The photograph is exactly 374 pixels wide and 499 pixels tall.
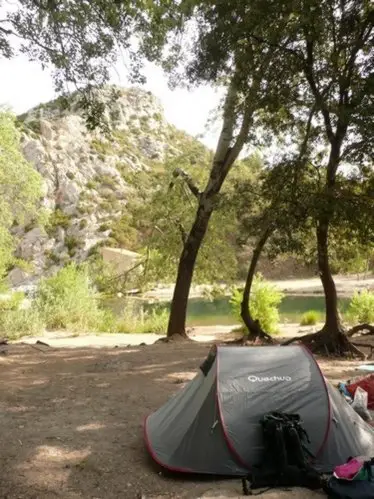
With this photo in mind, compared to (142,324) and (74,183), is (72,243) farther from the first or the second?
(142,324)

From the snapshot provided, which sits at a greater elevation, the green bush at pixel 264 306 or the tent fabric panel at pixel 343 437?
the green bush at pixel 264 306

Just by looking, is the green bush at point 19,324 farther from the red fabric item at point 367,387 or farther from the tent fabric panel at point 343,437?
the tent fabric panel at point 343,437

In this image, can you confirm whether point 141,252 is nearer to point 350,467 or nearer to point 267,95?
point 267,95

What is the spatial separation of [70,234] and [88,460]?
47.9m

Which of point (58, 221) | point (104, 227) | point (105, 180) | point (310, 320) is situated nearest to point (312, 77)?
point (310, 320)

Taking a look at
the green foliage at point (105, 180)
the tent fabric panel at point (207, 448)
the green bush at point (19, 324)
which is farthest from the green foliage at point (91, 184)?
the tent fabric panel at point (207, 448)

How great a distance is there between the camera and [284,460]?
3.60 m

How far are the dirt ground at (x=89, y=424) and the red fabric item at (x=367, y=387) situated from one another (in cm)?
137

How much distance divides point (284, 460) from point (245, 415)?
0.49 meters

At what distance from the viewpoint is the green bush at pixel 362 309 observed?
1681 cm

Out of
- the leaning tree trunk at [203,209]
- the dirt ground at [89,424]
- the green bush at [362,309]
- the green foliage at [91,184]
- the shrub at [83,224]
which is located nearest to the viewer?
the dirt ground at [89,424]

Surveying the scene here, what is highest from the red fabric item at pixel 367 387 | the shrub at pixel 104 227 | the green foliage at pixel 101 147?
the green foliage at pixel 101 147

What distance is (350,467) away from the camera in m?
3.44

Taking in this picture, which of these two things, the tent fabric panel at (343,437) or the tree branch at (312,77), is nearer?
the tent fabric panel at (343,437)
